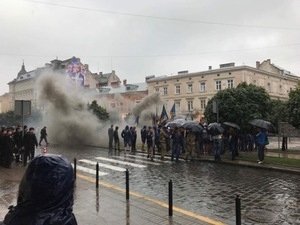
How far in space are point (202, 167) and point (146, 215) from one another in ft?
23.7

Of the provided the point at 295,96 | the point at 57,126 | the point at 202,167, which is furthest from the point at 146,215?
the point at 57,126

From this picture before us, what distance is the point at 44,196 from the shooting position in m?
1.85

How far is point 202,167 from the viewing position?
504 inches

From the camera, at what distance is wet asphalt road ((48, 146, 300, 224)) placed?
6238 mm

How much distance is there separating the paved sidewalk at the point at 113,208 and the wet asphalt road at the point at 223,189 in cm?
48

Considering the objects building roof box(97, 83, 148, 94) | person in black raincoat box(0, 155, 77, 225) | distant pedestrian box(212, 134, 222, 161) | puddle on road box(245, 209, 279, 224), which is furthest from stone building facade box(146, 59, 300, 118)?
person in black raincoat box(0, 155, 77, 225)

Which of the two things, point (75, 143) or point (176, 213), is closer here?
point (176, 213)

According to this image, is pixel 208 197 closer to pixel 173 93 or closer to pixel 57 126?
pixel 57 126

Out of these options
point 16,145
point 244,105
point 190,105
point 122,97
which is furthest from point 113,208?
point 190,105

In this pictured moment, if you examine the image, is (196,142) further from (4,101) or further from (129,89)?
(4,101)

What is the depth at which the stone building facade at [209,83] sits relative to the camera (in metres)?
54.2

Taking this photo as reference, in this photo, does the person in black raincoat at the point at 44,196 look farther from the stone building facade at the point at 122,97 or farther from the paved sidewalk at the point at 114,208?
the stone building facade at the point at 122,97

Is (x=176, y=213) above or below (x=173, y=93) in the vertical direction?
below

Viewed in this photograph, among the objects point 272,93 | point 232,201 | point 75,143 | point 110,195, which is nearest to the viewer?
point 232,201
